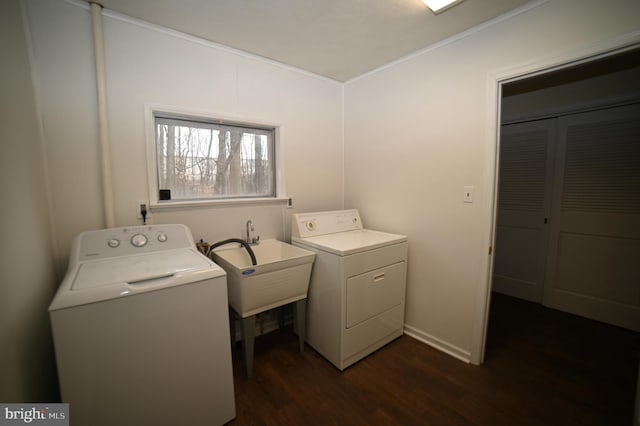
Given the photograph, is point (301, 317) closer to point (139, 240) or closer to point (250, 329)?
point (250, 329)

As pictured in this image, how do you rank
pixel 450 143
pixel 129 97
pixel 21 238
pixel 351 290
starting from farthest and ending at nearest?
pixel 450 143 → pixel 351 290 → pixel 129 97 → pixel 21 238

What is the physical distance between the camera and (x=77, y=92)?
1.52 meters

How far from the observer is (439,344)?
209 centimetres

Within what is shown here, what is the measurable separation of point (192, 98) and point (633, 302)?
3984 mm

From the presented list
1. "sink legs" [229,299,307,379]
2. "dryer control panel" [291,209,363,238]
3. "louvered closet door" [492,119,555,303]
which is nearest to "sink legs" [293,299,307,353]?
"sink legs" [229,299,307,379]

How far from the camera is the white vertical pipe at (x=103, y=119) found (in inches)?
59.4

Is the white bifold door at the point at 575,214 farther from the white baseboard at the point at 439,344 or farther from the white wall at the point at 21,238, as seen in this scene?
the white wall at the point at 21,238

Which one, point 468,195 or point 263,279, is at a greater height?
point 468,195

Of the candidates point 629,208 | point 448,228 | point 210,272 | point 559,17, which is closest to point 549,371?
point 448,228

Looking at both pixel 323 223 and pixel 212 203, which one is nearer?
pixel 212 203

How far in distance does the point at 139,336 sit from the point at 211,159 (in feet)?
4.51

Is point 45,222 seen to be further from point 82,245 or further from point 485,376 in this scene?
point 485,376

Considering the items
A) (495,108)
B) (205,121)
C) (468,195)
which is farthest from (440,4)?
(205,121)

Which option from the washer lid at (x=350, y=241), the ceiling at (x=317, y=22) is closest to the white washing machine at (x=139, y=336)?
the washer lid at (x=350, y=241)
